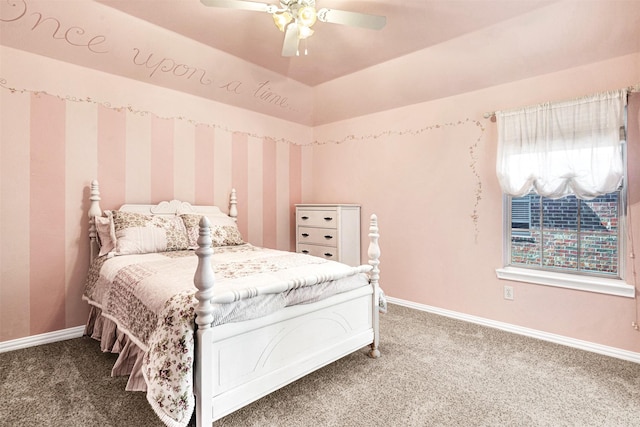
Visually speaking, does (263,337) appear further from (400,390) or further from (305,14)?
(305,14)

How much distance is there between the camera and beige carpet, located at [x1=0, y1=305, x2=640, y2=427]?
1657 millimetres

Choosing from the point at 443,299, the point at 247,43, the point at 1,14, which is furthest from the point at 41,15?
the point at 443,299

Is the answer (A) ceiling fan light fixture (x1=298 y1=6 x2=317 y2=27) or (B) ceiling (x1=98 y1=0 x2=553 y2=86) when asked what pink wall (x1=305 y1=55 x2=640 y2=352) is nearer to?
(B) ceiling (x1=98 y1=0 x2=553 y2=86)

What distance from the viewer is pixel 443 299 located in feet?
10.8

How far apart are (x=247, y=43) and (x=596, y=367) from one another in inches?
142

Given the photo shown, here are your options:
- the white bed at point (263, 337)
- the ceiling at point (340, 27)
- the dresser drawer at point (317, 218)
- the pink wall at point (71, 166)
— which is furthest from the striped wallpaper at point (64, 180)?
the dresser drawer at point (317, 218)

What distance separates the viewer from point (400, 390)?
1.91m

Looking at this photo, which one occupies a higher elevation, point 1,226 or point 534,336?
point 1,226

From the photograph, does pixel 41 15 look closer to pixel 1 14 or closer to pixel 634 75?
pixel 1 14

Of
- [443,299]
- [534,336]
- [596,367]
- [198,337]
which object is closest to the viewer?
[198,337]

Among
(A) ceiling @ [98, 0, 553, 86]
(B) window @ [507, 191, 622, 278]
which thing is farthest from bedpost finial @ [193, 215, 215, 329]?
(B) window @ [507, 191, 622, 278]

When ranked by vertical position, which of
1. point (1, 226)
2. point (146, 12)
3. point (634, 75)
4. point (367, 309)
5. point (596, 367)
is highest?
point (146, 12)

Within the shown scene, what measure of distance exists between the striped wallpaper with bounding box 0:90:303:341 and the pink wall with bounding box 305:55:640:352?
194 centimetres

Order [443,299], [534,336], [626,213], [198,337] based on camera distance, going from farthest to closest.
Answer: [443,299]
[534,336]
[626,213]
[198,337]
